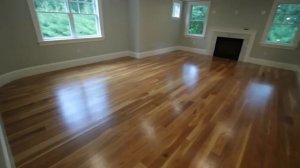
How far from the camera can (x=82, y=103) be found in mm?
2471

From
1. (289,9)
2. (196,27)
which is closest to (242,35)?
(289,9)

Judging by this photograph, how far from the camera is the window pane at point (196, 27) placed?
6.38 m

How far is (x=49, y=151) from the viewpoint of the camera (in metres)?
1.56

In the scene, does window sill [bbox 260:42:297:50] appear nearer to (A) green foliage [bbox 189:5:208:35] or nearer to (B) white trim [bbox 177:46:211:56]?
(B) white trim [bbox 177:46:211:56]

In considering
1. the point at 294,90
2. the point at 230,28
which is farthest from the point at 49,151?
the point at 230,28

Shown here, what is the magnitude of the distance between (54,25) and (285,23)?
659 centimetres

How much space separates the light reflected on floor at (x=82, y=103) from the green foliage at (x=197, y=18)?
5047 millimetres

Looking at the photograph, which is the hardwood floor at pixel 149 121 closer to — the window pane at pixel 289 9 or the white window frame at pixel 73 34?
the white window frame at pixel 73 34

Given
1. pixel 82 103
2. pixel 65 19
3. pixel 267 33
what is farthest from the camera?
pixel 267 33

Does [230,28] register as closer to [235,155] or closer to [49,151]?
[235,155]

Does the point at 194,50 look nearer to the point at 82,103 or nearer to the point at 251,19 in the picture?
the point at 251,19

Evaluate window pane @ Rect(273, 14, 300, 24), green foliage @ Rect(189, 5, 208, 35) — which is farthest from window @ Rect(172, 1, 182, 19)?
window pane @ Rect(273, 14, 300, 24)

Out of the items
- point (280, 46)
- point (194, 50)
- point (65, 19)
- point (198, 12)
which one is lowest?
point (194, 50)

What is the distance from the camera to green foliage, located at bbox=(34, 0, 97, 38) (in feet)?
11.1
